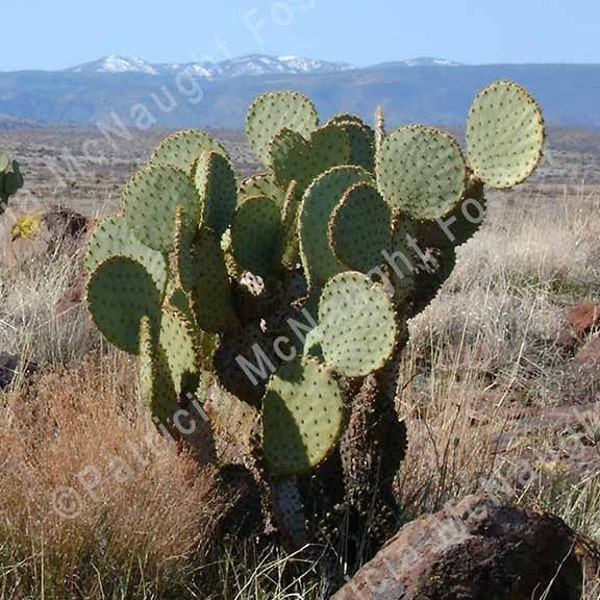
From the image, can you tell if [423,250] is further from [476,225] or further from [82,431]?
[82,431]

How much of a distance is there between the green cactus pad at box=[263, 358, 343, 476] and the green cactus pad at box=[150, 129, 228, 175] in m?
0.83

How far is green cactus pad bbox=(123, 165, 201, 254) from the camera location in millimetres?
3248

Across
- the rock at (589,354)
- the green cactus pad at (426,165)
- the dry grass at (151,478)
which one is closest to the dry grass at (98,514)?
the dry grass at (151,478)

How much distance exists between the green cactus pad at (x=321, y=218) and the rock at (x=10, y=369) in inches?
62.6

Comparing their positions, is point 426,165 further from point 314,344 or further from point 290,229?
point 314,344

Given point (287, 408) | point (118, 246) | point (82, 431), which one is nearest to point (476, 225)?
point (287, 408)

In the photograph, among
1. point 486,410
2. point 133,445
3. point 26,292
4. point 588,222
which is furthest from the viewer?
point 588,222

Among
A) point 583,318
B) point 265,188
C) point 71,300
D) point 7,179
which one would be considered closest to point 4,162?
point 7,179

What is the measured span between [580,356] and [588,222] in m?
5.59

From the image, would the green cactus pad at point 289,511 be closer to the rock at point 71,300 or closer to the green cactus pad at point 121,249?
the green cactus pad at point 121,249

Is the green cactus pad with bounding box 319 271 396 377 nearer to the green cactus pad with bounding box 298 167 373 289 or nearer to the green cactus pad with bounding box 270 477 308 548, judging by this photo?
the green cactus pad with bounding box 298 167 373 289

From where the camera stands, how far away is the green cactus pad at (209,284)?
127 inches

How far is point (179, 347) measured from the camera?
10.7 ft

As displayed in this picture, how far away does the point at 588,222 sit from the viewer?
37.0 ft
